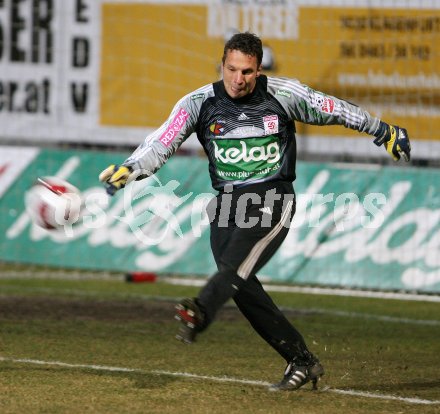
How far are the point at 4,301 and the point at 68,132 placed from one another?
145 inches

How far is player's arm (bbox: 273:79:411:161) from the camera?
7.34 meters

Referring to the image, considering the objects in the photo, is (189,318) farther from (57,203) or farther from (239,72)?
(239,72)

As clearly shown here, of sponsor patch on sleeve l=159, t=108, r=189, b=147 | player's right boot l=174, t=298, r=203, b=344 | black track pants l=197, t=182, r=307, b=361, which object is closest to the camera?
player's right boot l=174, t=298, r=203, b=344

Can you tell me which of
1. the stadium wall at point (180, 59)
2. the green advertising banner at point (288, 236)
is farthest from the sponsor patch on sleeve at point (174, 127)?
the stadium wall at point (180, 59)

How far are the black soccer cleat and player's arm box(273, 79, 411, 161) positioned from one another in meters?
1.43

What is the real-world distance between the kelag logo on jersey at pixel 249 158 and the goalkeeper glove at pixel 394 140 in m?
0.67

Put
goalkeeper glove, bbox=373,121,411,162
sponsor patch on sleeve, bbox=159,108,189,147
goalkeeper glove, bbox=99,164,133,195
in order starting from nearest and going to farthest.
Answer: goalkeeper glove, bbox=99,164,133,195
sponsor patch on sleeve, bbox=159,108,189,147
goalkeeper glove, bbox=373,121,411,162

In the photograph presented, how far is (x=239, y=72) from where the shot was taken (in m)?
7.07

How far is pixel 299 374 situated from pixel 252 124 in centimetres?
162

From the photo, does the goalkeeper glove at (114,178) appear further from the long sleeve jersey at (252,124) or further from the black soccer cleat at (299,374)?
the black soccer cleat at (299,374)

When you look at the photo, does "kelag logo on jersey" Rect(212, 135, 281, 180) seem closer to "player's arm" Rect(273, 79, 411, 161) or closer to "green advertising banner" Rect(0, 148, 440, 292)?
"player's arm" Rect(273, 79, 411, 161)

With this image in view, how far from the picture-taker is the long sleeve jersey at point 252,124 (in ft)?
23.8

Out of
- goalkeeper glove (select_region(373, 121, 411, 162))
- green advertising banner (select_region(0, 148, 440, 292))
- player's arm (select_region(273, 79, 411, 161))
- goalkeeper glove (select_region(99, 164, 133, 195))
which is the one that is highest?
player's arm (select_region(273, 79, 411, 161))

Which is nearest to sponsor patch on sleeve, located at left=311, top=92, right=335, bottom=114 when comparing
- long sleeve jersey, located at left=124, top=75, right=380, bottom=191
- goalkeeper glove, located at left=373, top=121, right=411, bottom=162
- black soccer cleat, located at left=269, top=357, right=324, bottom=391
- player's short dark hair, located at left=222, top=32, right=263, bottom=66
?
long sleeve jersey, located at left=124, top=75, right=380, bottom=191
